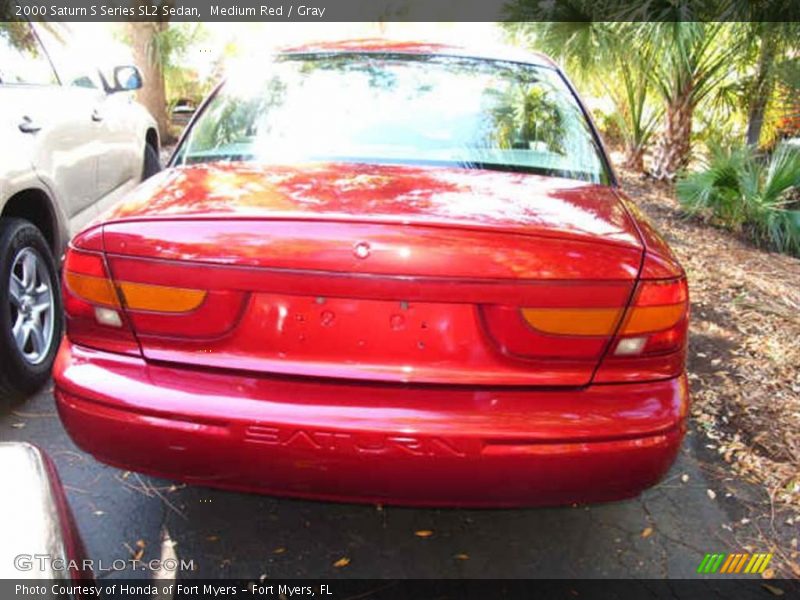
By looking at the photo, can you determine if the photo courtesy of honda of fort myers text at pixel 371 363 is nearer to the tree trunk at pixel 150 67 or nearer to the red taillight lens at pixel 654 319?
the red taillight lens at pixel 654 319

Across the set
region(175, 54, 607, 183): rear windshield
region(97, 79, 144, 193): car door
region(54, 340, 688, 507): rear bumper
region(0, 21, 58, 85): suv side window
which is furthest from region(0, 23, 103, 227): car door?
region(54, 340, 688, 507): rear bumper

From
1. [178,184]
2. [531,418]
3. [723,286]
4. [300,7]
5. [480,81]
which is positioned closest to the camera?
[531,418]

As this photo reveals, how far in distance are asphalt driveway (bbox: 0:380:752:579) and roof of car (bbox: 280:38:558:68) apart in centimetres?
193

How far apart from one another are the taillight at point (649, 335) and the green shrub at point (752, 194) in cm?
505

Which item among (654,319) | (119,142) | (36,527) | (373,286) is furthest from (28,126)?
(654,319)

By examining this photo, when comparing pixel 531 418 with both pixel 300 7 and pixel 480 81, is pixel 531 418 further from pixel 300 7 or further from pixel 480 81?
pixel 300 7

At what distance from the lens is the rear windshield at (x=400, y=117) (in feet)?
8.31

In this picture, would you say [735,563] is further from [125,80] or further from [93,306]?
[125,80]

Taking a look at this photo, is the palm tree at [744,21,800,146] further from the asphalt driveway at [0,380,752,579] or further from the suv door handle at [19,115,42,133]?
the suv door handle at [19,115,42,133]

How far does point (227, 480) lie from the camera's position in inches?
74.8

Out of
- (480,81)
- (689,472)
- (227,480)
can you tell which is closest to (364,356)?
(227,480)

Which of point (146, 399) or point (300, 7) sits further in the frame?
point (300, 7)

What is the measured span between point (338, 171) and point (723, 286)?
3783mm

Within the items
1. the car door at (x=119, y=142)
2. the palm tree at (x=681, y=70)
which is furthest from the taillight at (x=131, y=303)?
the palm tree at (x=681, y=70)
